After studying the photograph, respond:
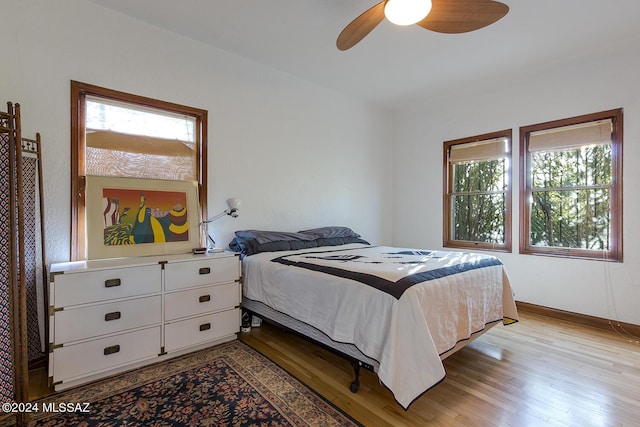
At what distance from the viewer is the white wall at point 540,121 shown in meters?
2.88

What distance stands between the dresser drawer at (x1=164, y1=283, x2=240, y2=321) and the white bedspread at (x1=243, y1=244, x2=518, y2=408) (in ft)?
0.62

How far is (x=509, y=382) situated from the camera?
6.50 ft

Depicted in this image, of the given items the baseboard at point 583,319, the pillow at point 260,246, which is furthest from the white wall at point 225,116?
the baseboard at point 583,319

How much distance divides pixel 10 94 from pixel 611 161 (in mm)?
5050

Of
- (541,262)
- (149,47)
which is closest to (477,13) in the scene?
(149,47)

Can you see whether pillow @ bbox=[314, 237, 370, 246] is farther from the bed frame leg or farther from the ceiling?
the ceiling

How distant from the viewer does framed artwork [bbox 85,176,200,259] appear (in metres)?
2.38

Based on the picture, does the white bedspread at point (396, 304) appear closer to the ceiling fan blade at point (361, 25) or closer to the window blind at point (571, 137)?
the ceiling fan blade at point (361, 25)

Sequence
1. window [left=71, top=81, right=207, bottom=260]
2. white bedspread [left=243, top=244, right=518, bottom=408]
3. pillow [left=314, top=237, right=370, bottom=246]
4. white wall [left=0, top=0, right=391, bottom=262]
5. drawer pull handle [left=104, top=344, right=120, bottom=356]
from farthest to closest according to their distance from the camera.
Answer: pillow [left=314, top=237, right=370, bottom=246]
window [left=71, top=81, right=207, bottom=260]
white wall [left=0, top=0, right=391, bottom=262]
drawer pull handle [left=104, top=344, right=120, bottom=356]
white bedspread [left=243, top=244, right=518, bottom=408]

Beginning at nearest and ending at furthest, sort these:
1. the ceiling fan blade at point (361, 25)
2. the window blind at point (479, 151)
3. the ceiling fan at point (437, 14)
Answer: the ceiling fan at point (437, 14)
the ceiling fan blade at point (361, 25)
the window blind at point (479, 151)

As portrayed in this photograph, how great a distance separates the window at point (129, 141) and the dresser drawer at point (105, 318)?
65cm

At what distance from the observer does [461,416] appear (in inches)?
64.5

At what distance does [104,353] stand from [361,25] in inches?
105

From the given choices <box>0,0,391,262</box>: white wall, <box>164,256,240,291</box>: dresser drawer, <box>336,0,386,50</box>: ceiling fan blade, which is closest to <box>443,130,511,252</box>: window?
<box>0,0,391,262</box>: white wall
